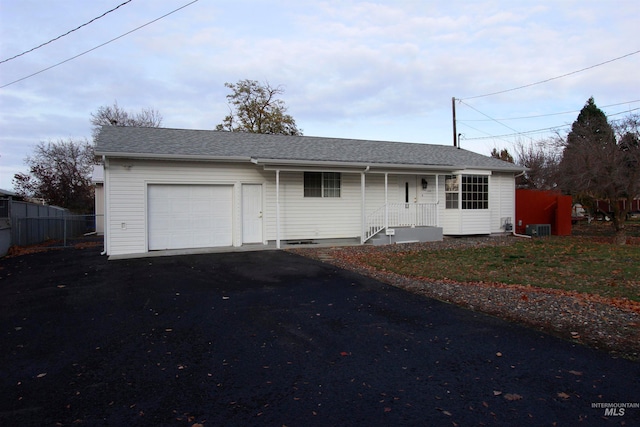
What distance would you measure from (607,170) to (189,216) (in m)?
13.5

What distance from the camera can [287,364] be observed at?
402cm

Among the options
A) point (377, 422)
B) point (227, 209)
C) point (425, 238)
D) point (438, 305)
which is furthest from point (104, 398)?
point (425, 238)

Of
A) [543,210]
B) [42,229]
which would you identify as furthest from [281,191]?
[543,210]

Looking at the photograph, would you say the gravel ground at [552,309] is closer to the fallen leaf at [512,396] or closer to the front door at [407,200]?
the fallen leaf at [512,396]

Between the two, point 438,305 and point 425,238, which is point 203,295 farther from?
point 425,238

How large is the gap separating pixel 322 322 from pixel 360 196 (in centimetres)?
992

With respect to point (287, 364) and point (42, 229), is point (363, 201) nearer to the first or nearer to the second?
point (287, 364)

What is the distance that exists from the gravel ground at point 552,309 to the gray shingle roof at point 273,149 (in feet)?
21.0

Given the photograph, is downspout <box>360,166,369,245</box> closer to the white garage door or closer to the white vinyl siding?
the white vinyl siding

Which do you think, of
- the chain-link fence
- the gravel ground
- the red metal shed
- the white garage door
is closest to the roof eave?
the white garage door

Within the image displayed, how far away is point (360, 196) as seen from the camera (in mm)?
15023

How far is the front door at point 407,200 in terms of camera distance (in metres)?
15.1

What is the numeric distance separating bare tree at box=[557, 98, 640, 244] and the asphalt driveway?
10556mm

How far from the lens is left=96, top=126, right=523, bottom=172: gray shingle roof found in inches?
491
